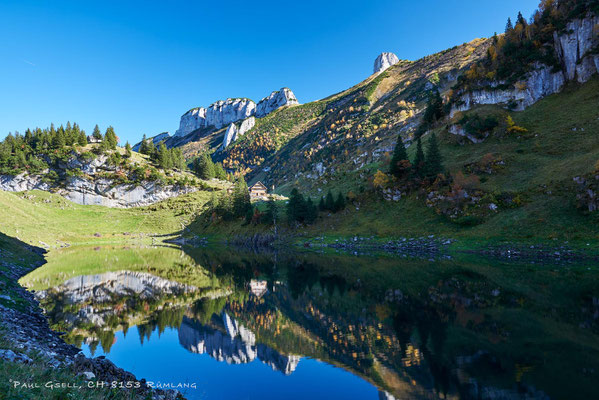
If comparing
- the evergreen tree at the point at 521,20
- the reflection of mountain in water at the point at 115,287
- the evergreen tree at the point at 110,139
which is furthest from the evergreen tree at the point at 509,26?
the evergreen tree at the point at 110,139

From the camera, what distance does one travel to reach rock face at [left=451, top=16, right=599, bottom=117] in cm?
7850

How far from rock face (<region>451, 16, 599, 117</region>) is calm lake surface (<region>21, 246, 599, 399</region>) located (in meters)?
74.3

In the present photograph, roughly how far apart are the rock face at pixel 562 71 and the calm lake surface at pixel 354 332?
7426 cm

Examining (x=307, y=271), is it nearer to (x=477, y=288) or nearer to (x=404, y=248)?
(x=477, y=288)

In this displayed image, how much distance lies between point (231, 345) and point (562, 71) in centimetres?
11515

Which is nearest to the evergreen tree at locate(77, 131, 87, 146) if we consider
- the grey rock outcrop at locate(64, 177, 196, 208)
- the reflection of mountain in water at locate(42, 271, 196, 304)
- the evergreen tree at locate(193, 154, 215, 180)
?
the grey rock outcrop at locate(64, 177, 196, 208)

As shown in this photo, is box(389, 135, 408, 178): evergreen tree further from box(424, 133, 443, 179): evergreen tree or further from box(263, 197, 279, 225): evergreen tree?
box(263, 197, 279, 225): evergreen tree

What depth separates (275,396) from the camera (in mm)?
12375

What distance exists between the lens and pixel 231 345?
18031 millimetres

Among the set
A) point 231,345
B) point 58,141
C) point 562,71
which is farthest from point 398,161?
point 58,141

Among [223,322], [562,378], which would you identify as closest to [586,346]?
[562,378]

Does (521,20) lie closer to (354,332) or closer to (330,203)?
(330,203)

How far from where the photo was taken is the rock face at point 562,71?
78500 mm

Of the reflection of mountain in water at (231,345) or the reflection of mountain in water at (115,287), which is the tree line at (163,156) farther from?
the reflection of mountain in water at (231,345)
